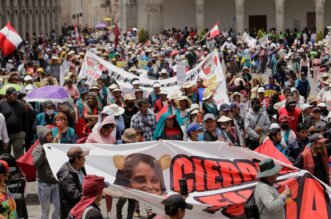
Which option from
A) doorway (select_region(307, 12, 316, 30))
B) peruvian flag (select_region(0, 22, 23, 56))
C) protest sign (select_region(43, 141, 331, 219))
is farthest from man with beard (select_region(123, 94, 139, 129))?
doorway (select_region(307, 12, 316, 30))

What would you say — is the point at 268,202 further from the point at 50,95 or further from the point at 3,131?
the point at 50,95

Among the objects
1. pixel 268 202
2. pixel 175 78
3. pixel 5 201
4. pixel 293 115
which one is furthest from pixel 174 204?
pixel 175 78

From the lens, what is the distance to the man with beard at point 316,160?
12594mm

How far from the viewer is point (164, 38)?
59562mm

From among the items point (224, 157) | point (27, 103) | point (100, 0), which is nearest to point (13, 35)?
point (27, 103)

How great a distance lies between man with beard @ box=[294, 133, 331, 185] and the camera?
12.6 metres

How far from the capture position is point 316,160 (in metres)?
12.7

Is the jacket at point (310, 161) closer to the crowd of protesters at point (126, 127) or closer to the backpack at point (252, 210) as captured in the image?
the crowd of protesters at point (126, 127)

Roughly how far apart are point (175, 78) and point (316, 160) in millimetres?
11025

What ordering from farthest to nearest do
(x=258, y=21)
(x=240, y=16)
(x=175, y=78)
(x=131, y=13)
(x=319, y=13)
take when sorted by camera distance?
(x=131, y=13) → (x=258, y=21) → (x=240, y=16) → (x=319, y=13) → (x=175, y=78)

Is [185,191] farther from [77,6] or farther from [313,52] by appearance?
[77,6]

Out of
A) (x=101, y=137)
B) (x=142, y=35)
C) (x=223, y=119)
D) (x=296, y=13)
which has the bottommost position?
(x=101, y=137)

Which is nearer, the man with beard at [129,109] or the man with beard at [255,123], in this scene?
the man with beard at [255,123]

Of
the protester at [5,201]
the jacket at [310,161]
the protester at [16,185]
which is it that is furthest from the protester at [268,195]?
the jacket at [310,161]
